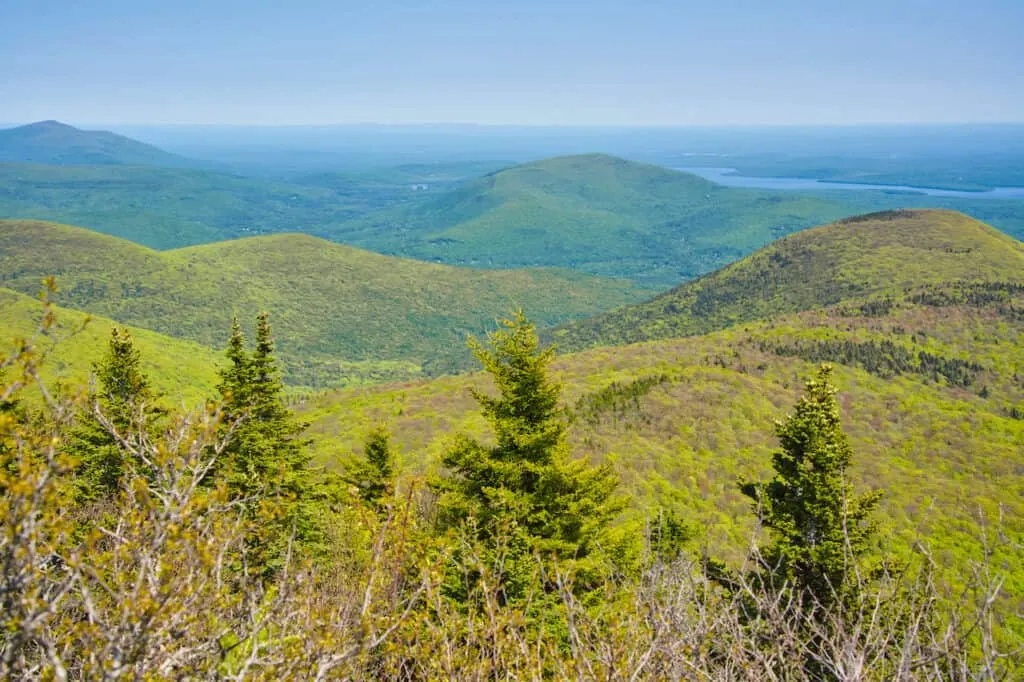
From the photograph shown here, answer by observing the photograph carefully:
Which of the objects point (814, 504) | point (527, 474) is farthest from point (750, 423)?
point (527, 474)

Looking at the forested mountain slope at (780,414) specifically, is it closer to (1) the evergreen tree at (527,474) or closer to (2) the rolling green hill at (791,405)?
(2) the rolling green hill at (791,405)

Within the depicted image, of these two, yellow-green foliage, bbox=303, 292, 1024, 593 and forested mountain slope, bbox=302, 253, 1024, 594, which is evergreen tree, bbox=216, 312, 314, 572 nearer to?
forested mountain slope, bbox=302, 253, 1024, 594

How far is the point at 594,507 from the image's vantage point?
15953 millimetres

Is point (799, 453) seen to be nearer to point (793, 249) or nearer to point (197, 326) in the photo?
point (793, 249)

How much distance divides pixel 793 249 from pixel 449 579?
536 ft

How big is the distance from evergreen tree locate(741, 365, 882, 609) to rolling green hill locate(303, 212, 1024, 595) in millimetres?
4860

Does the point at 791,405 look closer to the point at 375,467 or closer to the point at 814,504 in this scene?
the point at 375,467

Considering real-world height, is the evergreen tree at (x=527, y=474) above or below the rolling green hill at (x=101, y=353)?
above

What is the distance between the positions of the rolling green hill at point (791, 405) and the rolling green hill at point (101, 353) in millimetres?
43195

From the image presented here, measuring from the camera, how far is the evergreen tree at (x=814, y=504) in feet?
54.4

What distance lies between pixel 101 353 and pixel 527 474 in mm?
87499

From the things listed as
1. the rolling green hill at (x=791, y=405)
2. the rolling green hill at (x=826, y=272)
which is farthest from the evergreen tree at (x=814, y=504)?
the rolling green hill at (x=826, y=272)

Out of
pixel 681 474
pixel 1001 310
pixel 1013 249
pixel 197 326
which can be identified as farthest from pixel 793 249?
pixel 197 326

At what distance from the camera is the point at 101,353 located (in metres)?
84.8
